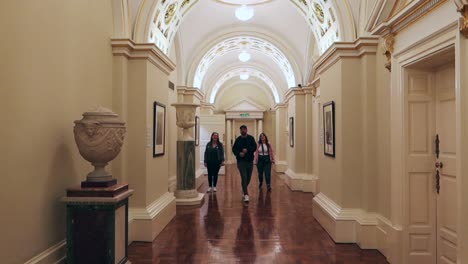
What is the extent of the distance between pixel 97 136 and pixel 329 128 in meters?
3.72

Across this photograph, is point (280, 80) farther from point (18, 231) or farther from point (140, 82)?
point (18, 231)

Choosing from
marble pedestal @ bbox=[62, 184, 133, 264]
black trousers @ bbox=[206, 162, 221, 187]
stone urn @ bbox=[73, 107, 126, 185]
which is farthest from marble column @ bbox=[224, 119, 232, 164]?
marble pedestal @ bbox=[62, 184, 133, 264]

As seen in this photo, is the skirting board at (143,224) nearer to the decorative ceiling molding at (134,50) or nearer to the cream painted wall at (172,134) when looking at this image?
the decorative ceiling molding at (134,50)

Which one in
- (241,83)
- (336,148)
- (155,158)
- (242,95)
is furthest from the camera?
(242,95)

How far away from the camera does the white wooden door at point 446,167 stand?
3.33 meters

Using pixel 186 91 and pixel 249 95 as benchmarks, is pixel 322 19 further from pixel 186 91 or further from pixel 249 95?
pixel 249 95

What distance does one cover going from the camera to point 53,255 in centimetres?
313

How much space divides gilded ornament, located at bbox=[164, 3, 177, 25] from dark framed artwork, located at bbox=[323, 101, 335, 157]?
3.44 metres

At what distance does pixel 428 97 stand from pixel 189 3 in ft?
16.3

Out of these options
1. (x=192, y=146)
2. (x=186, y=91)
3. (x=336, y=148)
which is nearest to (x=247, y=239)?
(x=336, y=148)

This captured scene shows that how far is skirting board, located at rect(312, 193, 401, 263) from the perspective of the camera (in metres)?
4.11

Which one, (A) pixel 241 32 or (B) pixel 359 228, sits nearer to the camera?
(B) pixel 359 228

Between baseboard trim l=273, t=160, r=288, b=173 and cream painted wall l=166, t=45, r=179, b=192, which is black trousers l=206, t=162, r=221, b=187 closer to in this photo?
cream painted wall l=166, t=45, r=179, b=192

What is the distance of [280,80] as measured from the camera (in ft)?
46.9
